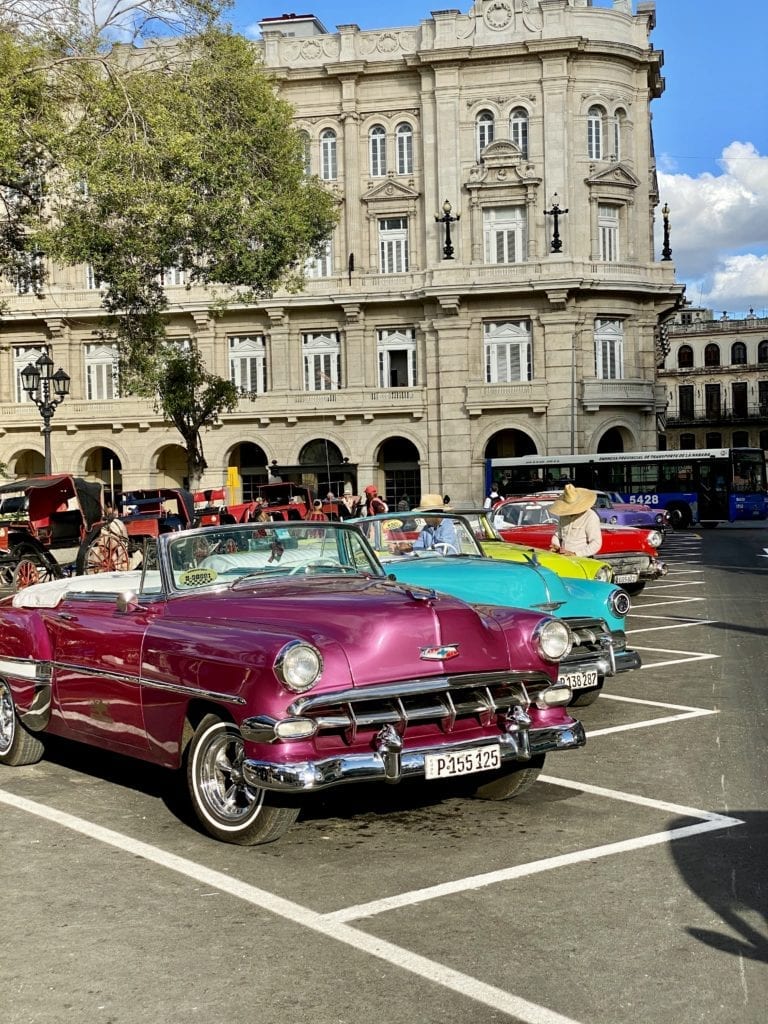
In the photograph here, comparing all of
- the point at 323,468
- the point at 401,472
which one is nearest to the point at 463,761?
the point at 323,468

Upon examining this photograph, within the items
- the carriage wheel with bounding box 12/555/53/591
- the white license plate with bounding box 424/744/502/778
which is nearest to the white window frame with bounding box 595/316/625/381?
the carriage wheel with bounding box 12/555/53/591

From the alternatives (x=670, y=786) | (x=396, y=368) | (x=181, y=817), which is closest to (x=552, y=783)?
(x=670, y=786)

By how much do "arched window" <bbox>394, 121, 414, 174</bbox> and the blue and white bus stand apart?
13604 mm

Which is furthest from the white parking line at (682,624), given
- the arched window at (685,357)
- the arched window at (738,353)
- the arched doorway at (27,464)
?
the arched window at (685,357)

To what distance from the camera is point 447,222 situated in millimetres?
45438

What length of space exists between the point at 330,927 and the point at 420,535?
7070 millimetres

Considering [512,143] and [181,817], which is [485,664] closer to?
[181,817]

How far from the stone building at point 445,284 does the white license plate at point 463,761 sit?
38.8 meters

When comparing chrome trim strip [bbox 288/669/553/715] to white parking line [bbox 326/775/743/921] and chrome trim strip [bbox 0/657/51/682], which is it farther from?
chrome trim strip [bbox 0/657/51/682]

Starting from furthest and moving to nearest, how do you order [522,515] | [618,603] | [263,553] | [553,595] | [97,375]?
[97,375] → [522,515] → [618,603] → [553,595] → [263,553]

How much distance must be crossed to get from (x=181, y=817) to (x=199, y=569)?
144cm

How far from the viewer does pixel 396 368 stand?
4728 cm

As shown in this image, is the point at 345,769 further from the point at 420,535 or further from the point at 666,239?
the point at 666,239

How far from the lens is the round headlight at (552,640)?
6.44 meters
